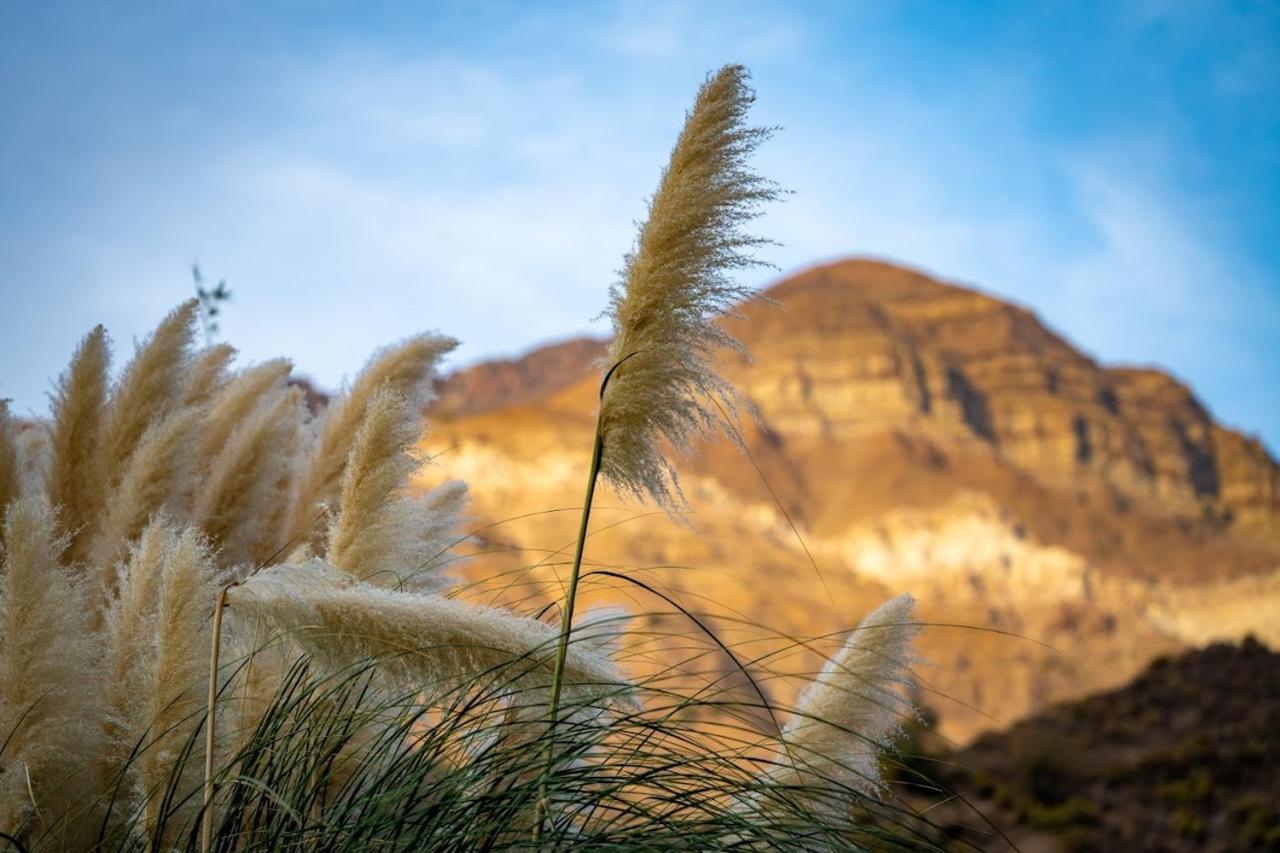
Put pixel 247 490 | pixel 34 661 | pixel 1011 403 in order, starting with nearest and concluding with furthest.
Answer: pixel 34 661 → pixel 247 490 → pixel 1011 403

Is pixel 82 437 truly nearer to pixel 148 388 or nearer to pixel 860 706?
pixel 148 388

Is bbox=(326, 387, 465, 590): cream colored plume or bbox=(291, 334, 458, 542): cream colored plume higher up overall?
bbox=(291, 334, 458, 542): cream colored plume

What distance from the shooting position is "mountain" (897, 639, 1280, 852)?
12375mm

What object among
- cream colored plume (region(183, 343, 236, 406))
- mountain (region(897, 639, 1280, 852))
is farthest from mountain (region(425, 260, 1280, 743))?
cream colored plume (region(183, 343, 236, 406))

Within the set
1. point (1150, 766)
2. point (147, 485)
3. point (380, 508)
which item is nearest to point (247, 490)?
point (147, 485)

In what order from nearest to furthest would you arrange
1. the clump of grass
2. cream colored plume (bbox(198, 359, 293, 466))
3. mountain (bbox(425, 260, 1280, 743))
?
the clump of grass < cream colored plume (bbox(198, 359, 293, 466)) < mountain (bbox(425, 260, 1280, 743))

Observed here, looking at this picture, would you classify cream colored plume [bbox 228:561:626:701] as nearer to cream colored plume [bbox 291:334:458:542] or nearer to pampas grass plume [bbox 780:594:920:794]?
pampas grass plume [bbox 780:594:920:794]

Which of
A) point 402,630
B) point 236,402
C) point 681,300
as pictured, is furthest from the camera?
point 236,402

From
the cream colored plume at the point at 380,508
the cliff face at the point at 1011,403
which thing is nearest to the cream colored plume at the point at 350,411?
the cream colored plume at the point at 380,508

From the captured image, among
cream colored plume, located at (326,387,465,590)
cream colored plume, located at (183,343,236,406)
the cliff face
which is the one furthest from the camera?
the cliff face

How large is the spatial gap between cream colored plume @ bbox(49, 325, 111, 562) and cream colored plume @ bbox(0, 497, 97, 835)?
0.69 m

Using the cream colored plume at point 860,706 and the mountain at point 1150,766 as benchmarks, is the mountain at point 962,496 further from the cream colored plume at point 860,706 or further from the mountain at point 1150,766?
the cream colored plume at point 860,706

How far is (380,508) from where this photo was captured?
182cm

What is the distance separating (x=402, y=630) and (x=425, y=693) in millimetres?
601
